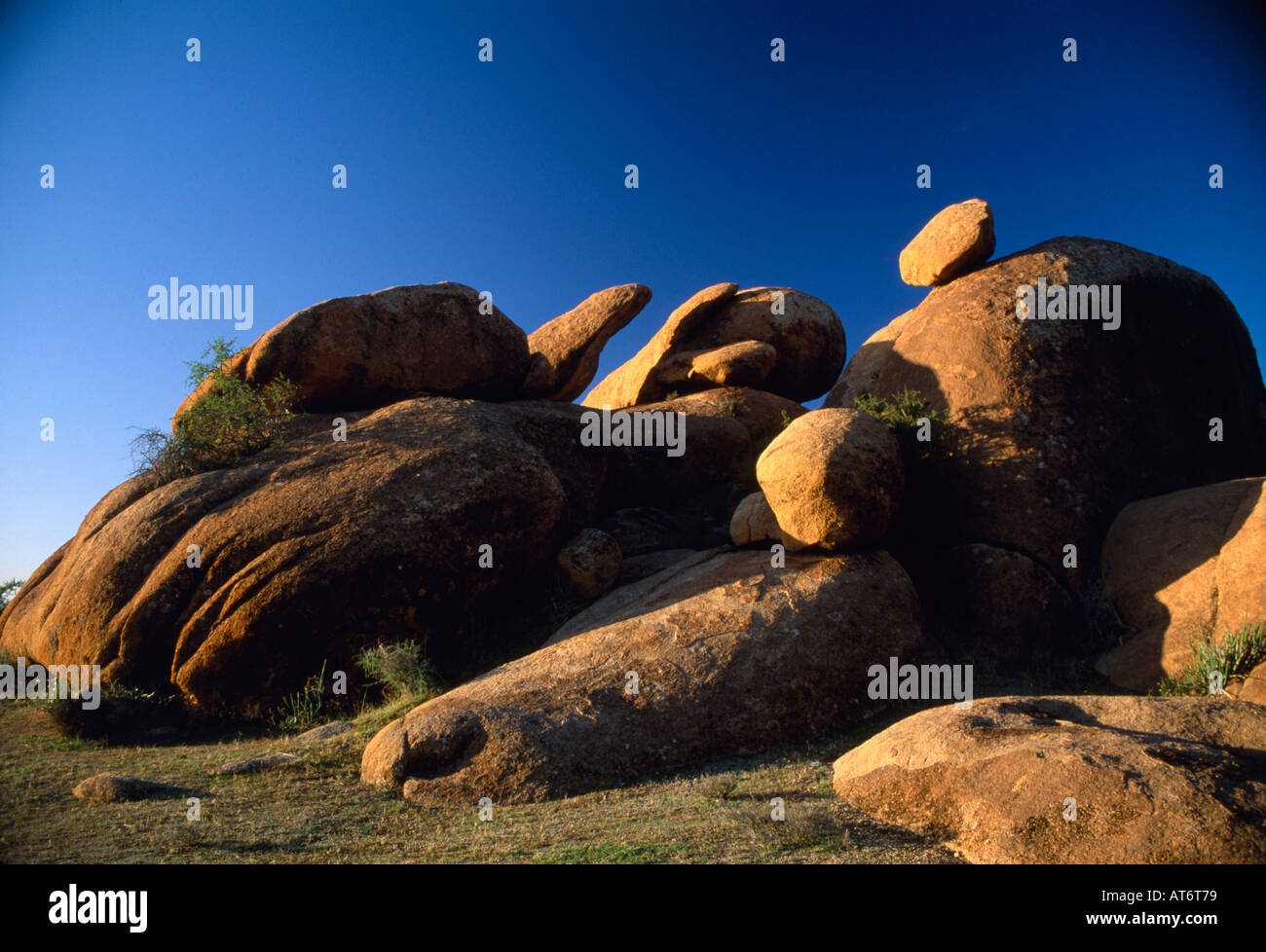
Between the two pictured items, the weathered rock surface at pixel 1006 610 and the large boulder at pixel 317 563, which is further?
the weathered rock surface at pixel 1006 610

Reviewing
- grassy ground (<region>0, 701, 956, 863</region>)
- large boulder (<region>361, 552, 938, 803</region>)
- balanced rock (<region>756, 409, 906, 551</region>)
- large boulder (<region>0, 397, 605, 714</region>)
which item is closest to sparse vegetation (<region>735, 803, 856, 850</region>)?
grassy ground (<region>0, 701, 956, 863</region>)

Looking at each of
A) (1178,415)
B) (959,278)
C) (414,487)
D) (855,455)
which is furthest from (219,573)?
(1178,415)

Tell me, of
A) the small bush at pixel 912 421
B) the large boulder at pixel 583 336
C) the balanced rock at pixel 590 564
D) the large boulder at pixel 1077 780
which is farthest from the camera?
the large boulder at pixel 583 336

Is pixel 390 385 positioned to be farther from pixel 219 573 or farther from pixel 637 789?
pixel 637 789

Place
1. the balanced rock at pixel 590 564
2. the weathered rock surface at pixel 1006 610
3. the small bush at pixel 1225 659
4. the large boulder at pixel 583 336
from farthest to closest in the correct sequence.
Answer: the large boulder at pixel 583 336 → the balanced rock at pixel 590 564 → the weathered rock surface at pixel 1006 610 → the small bush at pixel 1225 659

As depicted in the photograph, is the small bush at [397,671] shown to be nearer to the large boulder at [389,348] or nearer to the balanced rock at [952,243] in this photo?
the large boulder at [389,348]

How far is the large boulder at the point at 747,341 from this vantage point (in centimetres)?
1934

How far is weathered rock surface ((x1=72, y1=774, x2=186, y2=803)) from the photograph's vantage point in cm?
678

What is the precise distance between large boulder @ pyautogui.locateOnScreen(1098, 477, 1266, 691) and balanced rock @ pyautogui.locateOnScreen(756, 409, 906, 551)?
332 centimetres

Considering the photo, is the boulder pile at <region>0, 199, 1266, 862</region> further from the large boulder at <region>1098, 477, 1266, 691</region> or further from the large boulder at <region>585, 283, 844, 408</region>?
the large boulder at <region>585, 283, 844, 408</region>

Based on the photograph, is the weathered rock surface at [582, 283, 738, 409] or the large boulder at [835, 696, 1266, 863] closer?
the large boulder at [835, 696, 1266, 863]

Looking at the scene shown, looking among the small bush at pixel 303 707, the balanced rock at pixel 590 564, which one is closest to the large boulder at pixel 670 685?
the balanced rock at pixel 590 564

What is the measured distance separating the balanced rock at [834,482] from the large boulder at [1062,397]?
5.30ft

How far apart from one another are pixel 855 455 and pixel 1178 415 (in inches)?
266
